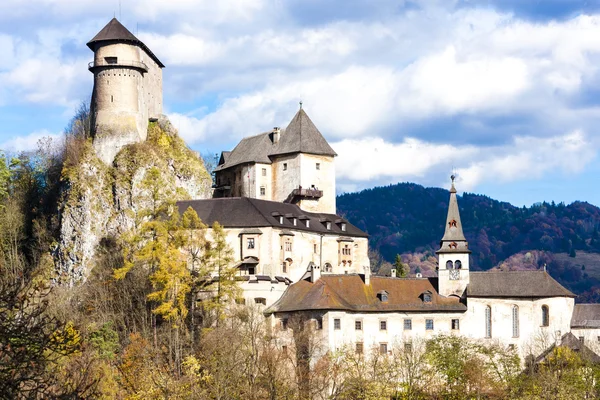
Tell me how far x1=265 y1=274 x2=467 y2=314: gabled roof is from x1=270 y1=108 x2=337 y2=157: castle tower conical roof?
21.6 meters

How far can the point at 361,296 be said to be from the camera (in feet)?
Answer: 259

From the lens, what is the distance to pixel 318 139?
333ft

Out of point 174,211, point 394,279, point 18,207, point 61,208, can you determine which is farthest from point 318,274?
point 18,207

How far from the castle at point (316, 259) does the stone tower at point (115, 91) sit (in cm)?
10

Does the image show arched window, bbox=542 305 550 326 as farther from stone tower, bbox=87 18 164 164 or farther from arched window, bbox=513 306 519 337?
stone tower, bbox=87 18 164 164

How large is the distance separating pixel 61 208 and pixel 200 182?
1351cm

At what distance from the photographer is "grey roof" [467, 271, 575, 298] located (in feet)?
261

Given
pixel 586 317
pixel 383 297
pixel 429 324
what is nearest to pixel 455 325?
→ pixel 429 324

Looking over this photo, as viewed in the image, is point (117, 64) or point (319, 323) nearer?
point (319, 323)

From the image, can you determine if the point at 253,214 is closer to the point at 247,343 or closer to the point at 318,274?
the point at 318,274

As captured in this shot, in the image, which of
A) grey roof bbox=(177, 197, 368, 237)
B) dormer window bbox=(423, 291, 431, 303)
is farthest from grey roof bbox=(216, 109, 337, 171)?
dormer window bbox=(423, 291, 431, 303)

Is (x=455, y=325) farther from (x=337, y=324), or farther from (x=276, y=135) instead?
(x=276, y=135)

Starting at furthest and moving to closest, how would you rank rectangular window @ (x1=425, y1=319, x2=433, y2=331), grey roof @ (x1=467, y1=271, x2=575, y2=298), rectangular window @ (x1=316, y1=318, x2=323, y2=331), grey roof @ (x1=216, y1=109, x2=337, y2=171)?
grey roof @ (x1=216, y1=109, x2=337, y2=171), grey roof @ (x1=467, y1=271, x2=575, y2=298), rectangular window @ (x1=425, y1=319, x2=433, y2=331), rectangular window @ (x1=316, y1=318, x2=323, y2=331)

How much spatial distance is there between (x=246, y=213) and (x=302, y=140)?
15.4 meters
